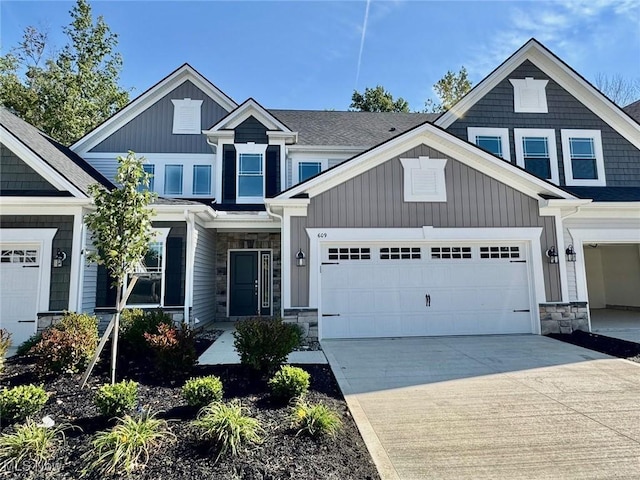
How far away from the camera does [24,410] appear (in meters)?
3.69

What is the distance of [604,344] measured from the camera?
24.8 ft

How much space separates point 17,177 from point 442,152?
9829 mm

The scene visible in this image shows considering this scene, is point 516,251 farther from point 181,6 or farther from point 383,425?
point 181,6

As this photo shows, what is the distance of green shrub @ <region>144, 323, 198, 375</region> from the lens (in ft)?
16.6

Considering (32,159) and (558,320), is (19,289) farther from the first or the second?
(558,320)

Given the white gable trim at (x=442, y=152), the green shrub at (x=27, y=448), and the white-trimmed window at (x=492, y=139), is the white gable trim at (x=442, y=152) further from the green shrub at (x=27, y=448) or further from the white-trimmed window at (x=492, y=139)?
the green shrub at (x=27, y=448)

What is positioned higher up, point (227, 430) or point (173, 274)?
point (173, 274)

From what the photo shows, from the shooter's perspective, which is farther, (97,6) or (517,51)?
(97,6)

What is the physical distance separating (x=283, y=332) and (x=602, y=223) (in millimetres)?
9204

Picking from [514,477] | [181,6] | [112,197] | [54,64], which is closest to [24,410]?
[112,197]

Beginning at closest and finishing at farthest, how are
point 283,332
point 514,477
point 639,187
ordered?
point 514,477 → point 283,332 → point 639,187

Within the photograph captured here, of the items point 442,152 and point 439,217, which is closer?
point 439,217

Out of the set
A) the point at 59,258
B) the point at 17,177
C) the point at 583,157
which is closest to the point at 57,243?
the point at 59,258

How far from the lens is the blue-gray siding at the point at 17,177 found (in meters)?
8.17
